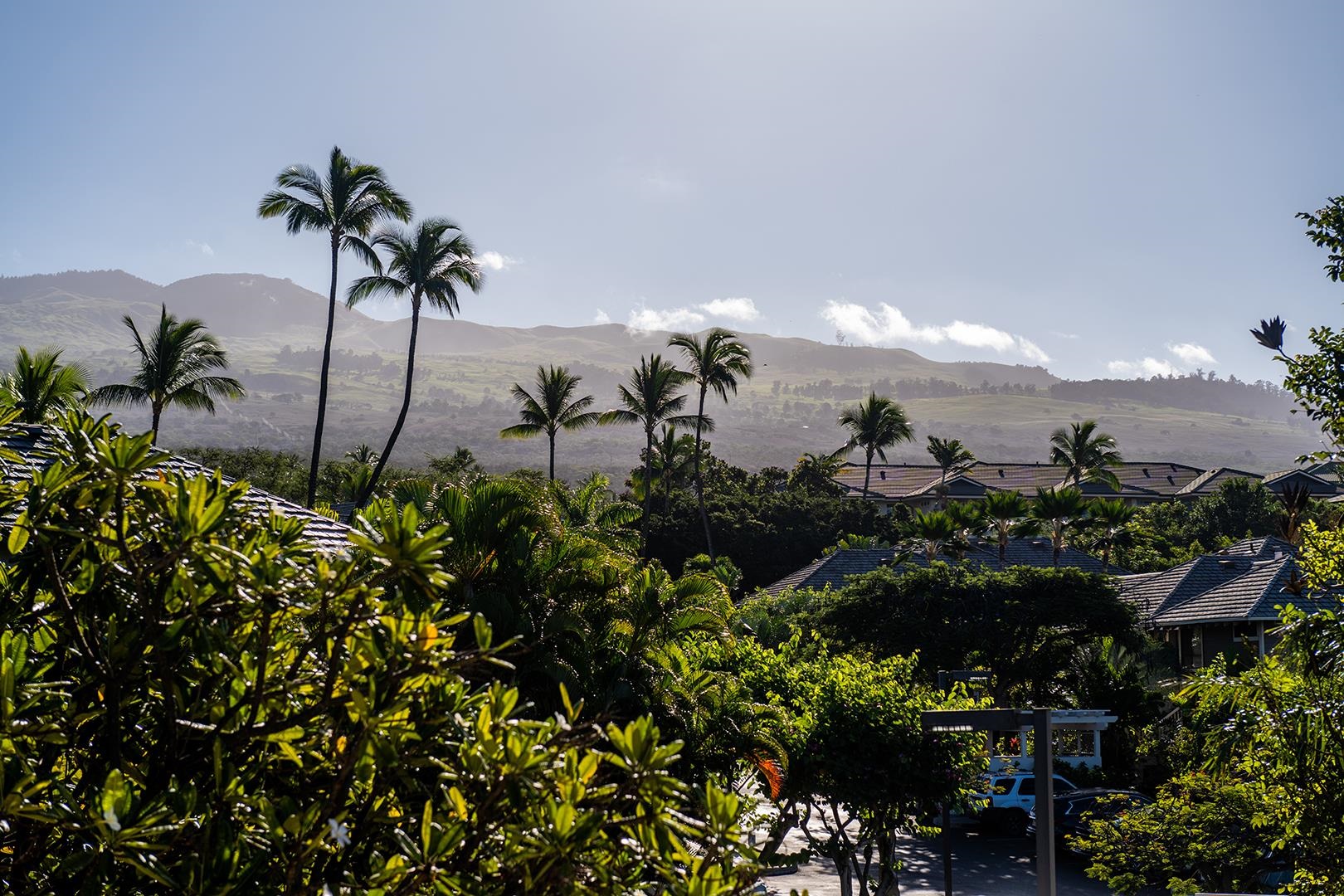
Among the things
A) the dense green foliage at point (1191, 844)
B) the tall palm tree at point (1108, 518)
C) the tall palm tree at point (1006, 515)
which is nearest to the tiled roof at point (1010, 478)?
the tall palm tree at point (1108, 518)

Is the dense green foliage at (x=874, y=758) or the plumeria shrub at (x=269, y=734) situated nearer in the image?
the plumeria shrub at (x=269, y=734)

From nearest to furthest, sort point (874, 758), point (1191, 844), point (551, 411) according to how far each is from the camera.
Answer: point (874, 758) < point (1191, 844) < point (551, 411)

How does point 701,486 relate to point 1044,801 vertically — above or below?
above

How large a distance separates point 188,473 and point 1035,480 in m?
124

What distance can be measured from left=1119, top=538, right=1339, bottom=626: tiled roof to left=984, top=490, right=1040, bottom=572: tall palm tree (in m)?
4.32

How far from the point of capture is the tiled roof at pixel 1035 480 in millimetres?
99000

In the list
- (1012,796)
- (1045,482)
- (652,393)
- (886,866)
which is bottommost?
(1012,796)

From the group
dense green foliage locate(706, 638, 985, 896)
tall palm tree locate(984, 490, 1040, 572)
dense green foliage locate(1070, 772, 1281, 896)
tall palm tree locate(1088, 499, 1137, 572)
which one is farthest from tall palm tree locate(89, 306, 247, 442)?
tall palm tree locate(1088, 499, 1137, 572)

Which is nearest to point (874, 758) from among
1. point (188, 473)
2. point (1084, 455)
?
point (188, 473)

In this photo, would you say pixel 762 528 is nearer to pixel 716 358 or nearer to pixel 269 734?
pixel 716 358

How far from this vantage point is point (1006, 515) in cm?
4534

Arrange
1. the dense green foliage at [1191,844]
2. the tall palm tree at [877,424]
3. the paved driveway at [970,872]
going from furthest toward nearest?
the tall palm tree at [877,424], the paved driveway at [970,872], the dense green foliage at [1191,844]

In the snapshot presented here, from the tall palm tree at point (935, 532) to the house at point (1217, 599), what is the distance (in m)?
6.61

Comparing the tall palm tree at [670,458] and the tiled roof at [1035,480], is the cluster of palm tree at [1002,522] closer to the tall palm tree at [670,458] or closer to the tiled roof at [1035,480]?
the tall palm tree at [670,458]
